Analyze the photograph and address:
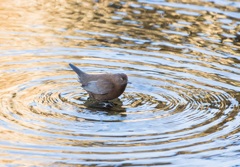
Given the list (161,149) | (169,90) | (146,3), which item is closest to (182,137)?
(161,149)

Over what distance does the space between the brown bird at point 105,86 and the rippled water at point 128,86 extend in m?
0.23

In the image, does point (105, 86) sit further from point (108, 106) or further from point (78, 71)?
point (78, 71)

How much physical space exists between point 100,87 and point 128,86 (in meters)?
0.96

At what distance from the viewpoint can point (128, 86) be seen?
470 inches

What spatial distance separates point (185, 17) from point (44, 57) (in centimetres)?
430

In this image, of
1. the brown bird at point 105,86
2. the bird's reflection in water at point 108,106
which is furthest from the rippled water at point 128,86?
the brown bird at point 105,86

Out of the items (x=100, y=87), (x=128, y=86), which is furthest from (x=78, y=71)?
(x=128, y=86)

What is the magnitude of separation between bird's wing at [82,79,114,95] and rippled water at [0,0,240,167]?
0.79ft

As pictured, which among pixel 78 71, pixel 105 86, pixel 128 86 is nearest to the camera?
pixel 105 86

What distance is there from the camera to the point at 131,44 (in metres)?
13.9

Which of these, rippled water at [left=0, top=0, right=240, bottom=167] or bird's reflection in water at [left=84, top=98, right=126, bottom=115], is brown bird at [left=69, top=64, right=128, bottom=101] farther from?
rippled water at [left=0, top=0, right=240, bottom=167]

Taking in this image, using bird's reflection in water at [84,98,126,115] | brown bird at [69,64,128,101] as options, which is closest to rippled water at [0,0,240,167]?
bird's reflection in water at [84,98,126,115]

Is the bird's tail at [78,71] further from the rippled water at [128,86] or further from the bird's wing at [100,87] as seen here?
the bird's wing at [100,87]

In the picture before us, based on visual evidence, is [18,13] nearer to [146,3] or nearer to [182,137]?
[146,3]
